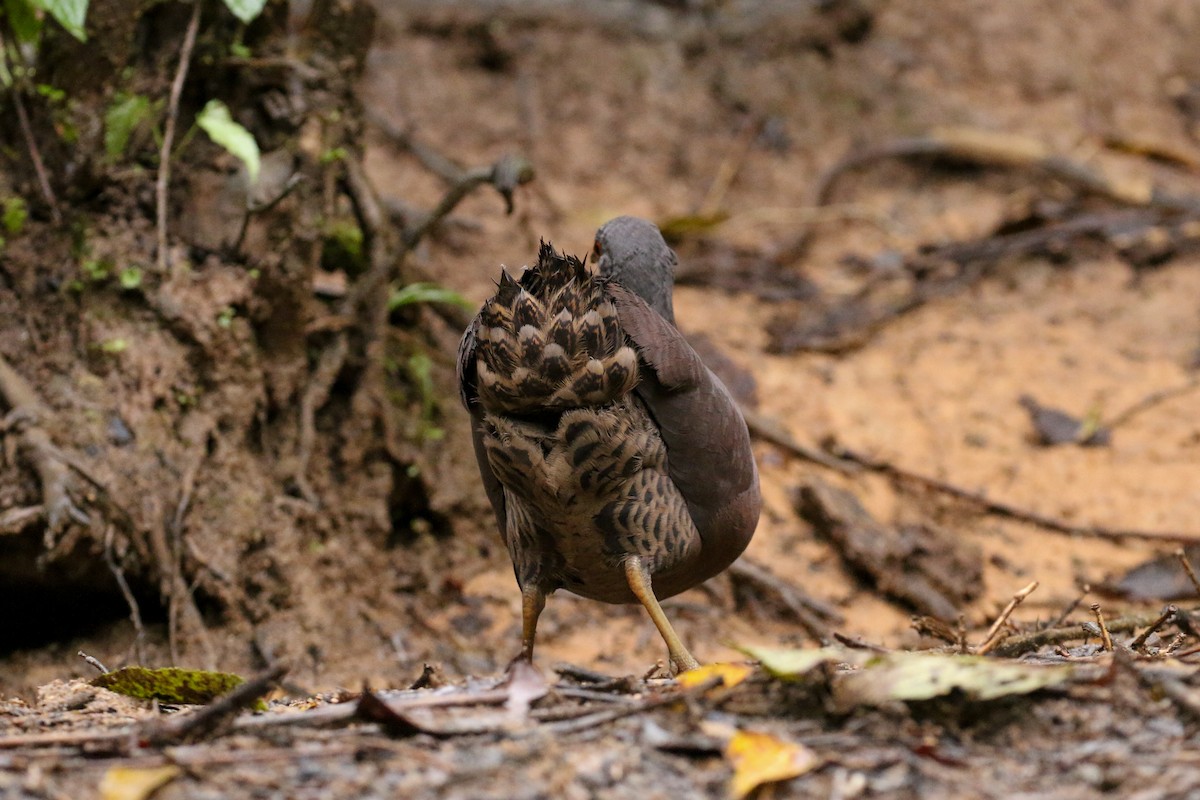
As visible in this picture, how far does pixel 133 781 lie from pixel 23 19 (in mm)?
3615

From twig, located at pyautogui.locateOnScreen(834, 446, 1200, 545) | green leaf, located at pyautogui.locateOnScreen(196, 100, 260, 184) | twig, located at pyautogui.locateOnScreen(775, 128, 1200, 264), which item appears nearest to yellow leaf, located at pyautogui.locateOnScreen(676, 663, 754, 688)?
green leaf, located at pyautogui.locateOnScreen(196, 100, 260, 184)

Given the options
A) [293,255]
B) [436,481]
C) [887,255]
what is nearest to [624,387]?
[293,255]

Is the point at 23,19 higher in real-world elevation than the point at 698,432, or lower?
higher

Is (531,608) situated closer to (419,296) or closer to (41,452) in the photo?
(41,452)

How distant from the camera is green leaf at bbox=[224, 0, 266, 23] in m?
5.26

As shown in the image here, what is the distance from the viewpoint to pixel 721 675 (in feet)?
10.7

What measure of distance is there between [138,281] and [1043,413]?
540 cm

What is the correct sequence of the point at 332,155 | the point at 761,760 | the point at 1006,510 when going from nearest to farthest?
1. the point at 761,760
2. the point at 332,155
3. the point at 1006,510

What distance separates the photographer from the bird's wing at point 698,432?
417 cm

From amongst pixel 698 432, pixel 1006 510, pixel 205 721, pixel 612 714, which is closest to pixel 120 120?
pixel 698 432

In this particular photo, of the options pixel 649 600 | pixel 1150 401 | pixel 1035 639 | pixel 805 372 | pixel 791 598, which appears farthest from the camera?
pixel 805 372

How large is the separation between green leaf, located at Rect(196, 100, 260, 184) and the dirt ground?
1.97 ft

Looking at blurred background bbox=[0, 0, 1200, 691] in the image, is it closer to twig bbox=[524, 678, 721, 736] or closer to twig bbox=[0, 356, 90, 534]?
twig bbox=[0, 356, 90, 534]

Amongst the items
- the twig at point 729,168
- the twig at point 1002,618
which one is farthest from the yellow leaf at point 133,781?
the twig at point 729,168
